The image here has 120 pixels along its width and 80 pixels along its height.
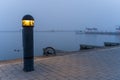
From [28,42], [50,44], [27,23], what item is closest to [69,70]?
[28,42]

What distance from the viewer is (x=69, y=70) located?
4109 millimetres

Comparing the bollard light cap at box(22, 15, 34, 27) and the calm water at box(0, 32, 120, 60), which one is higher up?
the bollard light cap at box(22, 15, 34, 27)

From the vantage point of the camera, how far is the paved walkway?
3.68 meters

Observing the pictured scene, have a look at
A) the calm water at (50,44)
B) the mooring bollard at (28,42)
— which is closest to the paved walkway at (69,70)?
the mooring bollard at (28,42)

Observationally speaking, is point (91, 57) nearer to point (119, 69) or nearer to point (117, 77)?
point (119, 69)

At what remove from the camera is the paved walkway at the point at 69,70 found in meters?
3.68

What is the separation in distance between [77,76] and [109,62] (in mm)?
1410

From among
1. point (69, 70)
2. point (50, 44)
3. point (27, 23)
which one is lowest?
point (50, 44)

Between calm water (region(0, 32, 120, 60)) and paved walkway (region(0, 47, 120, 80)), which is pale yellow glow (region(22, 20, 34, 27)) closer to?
paved walkway (region(0, 47, 120, 80))

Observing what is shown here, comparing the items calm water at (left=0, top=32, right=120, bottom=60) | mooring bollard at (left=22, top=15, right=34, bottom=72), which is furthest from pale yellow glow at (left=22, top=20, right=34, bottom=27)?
calm water at (left=0, top=32, right=120, bottom=60)

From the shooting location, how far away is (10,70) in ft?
13.5

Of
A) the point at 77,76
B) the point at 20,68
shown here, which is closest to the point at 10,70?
the point at 20,68

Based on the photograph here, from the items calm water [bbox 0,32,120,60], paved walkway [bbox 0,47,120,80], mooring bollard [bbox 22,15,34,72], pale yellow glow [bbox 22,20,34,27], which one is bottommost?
calm water [bbox 0,32,120,60]

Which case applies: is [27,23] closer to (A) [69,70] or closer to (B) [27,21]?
(B) [27,21]
